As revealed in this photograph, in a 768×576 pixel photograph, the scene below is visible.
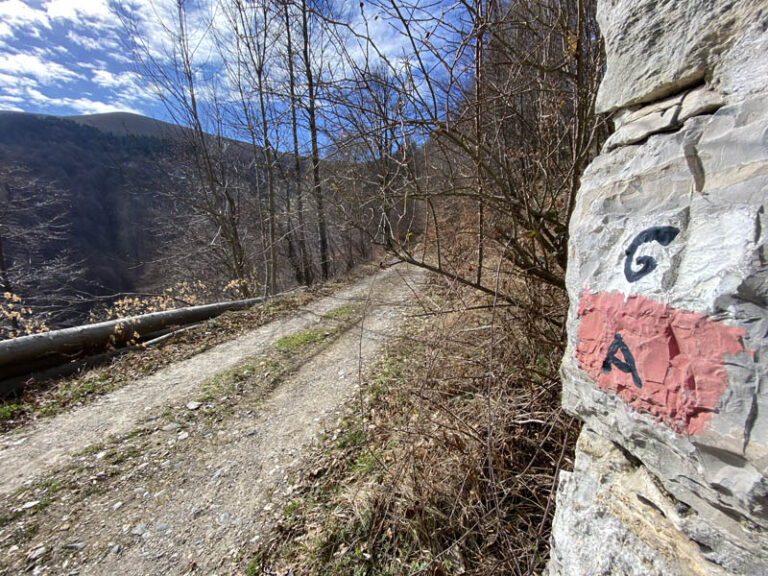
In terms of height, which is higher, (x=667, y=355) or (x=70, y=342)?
(x=667, y=355)

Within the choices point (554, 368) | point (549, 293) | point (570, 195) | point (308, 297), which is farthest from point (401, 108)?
point (308, 297)

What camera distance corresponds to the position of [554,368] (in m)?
2.35

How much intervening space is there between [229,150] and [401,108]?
39.9 ft

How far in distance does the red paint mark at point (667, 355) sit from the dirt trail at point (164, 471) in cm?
165

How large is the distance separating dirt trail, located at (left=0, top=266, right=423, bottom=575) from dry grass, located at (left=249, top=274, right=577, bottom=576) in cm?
42

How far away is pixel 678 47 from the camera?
38.1 inches

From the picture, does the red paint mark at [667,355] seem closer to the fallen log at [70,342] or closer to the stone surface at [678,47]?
the stone surface at [678,47]

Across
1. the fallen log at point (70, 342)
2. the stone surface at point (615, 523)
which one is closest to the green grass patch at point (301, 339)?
the fallen log at point (70, 342)

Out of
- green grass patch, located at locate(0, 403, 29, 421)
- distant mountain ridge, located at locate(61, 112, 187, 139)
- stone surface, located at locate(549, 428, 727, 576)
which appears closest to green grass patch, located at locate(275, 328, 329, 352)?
green grass patch, located at locate(0, 403, 29, 421)

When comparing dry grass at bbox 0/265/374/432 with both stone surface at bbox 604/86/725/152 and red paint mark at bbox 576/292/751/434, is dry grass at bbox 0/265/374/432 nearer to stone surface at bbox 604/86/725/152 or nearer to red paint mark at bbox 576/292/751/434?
red paint mark at bbox 576/292/751/434

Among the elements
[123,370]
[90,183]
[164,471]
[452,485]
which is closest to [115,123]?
[90,183]

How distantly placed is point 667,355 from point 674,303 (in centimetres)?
14

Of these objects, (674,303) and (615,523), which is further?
(615,523)

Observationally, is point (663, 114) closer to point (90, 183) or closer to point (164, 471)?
point (164, 471)
